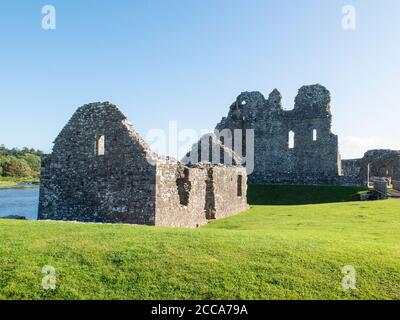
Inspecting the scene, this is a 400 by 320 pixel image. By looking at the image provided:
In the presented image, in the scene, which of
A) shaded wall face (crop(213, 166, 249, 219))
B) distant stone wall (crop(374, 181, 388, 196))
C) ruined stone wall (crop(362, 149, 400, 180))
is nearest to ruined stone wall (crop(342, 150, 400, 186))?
ruined stone wall (crop(362, 149, 400, 180))

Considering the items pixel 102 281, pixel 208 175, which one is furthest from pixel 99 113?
pixel 102 281

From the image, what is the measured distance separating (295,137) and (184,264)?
34475 millimetres

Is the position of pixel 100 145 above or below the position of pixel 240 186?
above

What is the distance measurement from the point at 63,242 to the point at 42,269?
69.6 inches

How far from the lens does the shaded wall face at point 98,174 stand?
52.0ft

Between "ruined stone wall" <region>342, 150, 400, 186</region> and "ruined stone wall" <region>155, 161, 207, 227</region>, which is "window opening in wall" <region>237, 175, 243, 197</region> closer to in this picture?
"ruined stone wall" <region>155, 161, 207, 227</region>

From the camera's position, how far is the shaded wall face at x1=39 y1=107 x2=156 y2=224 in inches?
624

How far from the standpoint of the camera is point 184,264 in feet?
27.4

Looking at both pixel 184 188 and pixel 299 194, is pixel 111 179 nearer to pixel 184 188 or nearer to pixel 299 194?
pixel 184 188

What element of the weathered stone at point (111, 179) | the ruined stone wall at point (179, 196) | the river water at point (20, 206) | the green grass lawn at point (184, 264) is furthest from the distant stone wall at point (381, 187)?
the river water at point (20, 206)

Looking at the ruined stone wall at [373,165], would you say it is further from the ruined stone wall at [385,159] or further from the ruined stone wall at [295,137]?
the ruined stone wall at [295,137]

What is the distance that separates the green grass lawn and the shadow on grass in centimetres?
1875

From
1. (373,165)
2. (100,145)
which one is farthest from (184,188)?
(373,165)

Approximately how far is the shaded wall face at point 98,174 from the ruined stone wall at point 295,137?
83.7ft
